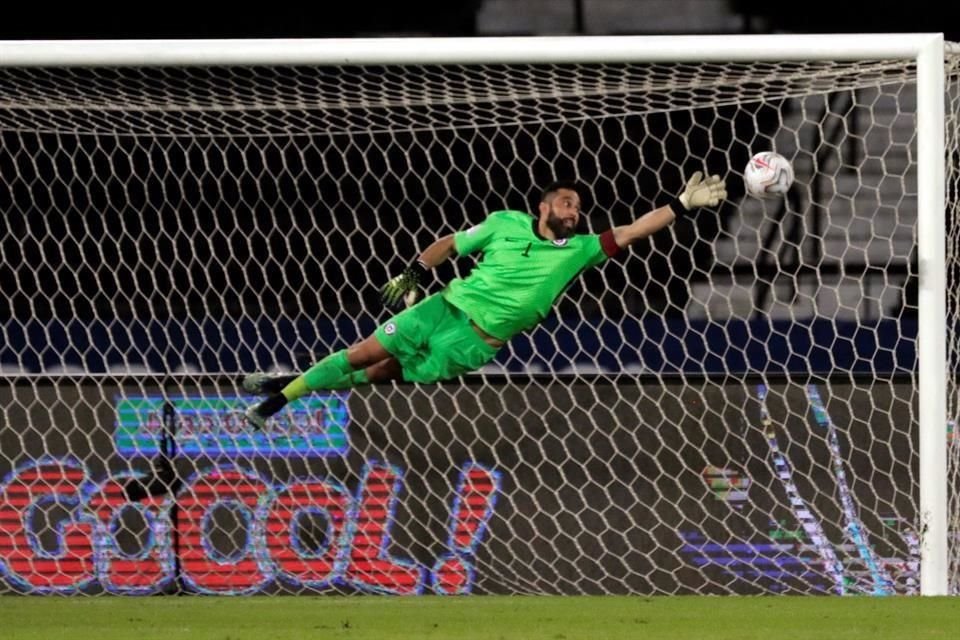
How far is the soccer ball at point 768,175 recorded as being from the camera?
306 centimetres

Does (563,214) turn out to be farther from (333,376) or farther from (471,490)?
(471,490)

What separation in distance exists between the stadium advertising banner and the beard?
585 mm

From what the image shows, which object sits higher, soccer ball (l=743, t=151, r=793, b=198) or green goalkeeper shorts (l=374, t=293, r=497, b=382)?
soccer ball (l=743, t=151, r=793, b=198)

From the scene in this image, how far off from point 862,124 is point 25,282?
3.20m

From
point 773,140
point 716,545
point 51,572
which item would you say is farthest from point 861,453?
point 51,572

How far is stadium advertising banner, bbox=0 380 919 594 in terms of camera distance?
3734 millimetres

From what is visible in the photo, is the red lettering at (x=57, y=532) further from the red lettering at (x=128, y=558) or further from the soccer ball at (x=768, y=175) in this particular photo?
the soccer ball at (x=768, y=175)

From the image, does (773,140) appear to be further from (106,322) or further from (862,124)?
(106,322)

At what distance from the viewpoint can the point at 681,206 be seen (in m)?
3.22

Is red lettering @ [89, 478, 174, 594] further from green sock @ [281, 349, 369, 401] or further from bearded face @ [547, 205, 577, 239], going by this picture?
bearded face @ [547, 205, 577, 239]

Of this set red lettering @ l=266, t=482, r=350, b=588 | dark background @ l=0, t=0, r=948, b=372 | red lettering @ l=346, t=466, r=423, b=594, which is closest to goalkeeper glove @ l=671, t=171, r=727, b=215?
dark background @ l=0, t=0, r=948, b=372

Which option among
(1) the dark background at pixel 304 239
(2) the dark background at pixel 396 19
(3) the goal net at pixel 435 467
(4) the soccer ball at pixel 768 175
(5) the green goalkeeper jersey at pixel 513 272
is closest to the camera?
(4) the soccer ball at pixel 768 175

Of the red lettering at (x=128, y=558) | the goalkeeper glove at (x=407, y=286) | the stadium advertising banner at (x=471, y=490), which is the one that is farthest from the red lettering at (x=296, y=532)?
the goalkeeper glove at (x=407, y=286)

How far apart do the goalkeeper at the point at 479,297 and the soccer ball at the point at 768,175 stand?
32cm
